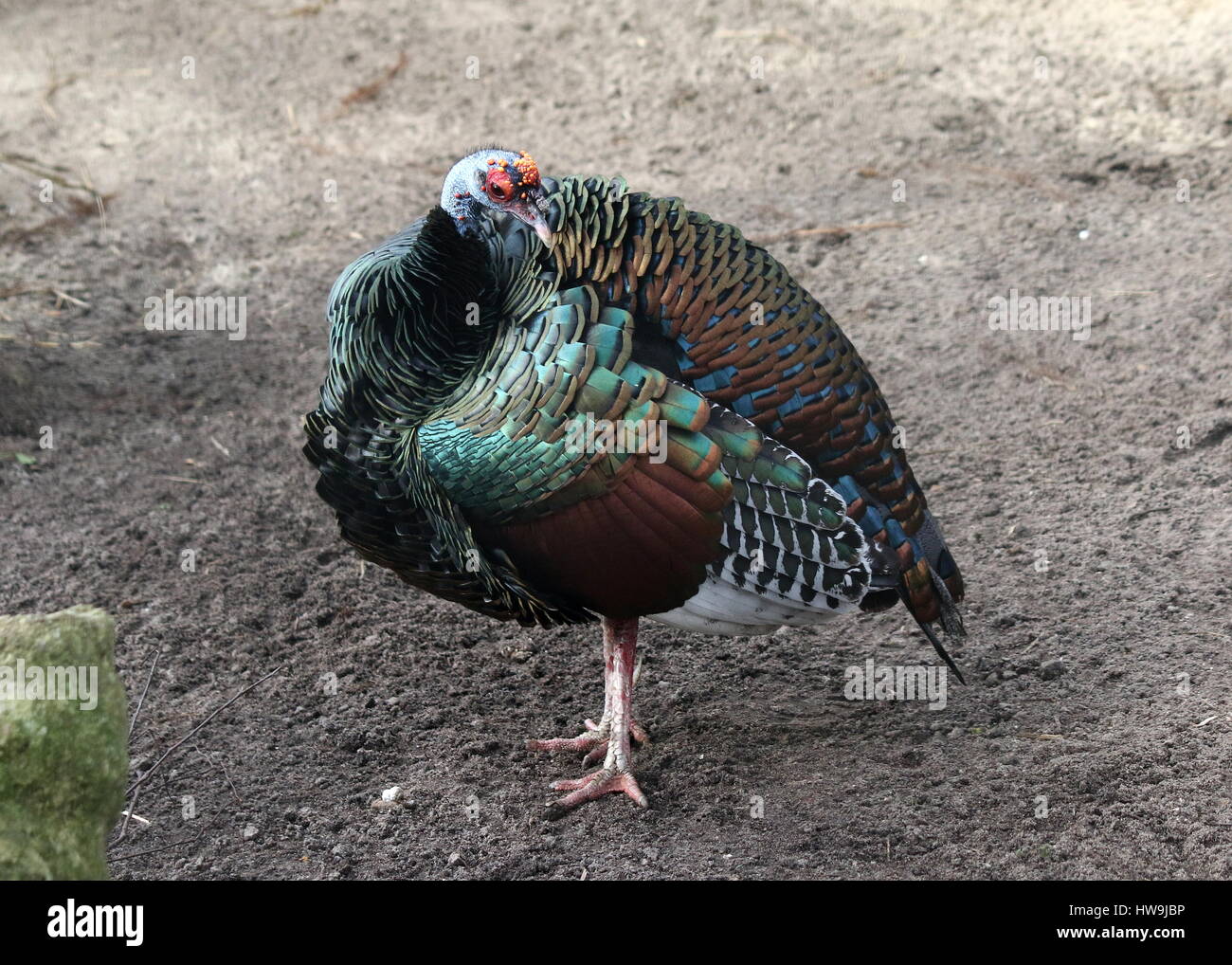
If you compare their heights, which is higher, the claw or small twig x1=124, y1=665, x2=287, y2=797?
small twig x1=124, y1=665, x2=287, y2=797

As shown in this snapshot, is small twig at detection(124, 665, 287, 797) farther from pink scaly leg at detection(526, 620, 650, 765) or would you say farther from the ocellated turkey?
pink scaly leg at detection(526, 620, 650, 765)

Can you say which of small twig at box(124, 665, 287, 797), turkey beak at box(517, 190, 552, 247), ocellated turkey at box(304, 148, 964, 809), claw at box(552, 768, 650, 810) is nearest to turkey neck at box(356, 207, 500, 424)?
ocellated turkey at box(304, 148, 964, 809)

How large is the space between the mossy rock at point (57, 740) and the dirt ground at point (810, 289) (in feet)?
3.48

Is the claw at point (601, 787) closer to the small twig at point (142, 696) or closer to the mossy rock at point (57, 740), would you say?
the small twig at point (142, 696)

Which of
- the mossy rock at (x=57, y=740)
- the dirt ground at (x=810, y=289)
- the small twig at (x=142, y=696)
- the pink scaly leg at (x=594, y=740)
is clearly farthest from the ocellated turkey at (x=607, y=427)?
the mossy rock at (x=57, y=740)

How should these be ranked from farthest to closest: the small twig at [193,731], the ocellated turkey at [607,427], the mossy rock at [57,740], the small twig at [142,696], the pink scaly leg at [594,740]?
the pink scaly leg at [594,740], the small twig at [142,696], the small twig at [193,731], the ocellated turkey at [607,427], the mossy rock at [57,740]

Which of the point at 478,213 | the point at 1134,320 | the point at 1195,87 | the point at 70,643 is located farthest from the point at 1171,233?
the point at 70,643

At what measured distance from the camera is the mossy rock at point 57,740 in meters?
2.73

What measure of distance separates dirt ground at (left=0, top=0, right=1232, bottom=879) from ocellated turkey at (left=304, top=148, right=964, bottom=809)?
546 mm

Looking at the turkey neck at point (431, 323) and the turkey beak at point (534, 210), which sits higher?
the turkey beak at point (534, 210)

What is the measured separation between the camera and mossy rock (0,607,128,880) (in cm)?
273

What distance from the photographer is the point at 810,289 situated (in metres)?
7.11

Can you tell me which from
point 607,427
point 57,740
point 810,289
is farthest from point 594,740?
point 810,289

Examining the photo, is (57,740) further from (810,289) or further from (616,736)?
(810,289)
